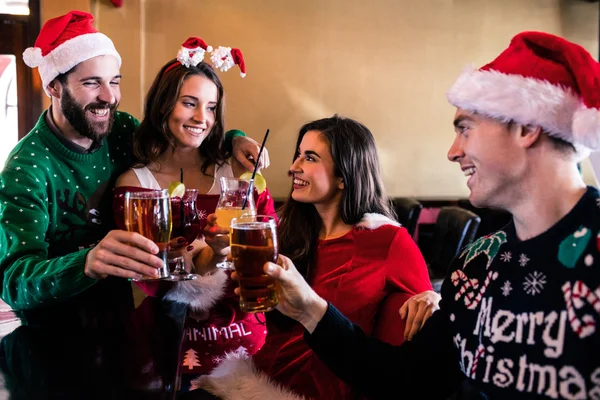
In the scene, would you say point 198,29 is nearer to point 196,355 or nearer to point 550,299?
point 196,355

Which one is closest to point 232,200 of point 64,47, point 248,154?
point 248,154

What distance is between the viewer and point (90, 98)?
2143 millimetres

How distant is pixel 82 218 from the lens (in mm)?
2094

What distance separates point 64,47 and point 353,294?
158 cm

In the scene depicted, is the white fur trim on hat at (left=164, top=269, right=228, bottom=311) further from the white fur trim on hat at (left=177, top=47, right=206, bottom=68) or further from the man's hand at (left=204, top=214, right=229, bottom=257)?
the white fur trim on hat at (left=177, top=47, right=206, bottom=68)

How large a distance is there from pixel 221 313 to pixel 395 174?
12.6 feet

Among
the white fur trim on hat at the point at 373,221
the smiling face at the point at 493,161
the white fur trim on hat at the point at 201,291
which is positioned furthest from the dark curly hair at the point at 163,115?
the smiling face at the point at 493,161

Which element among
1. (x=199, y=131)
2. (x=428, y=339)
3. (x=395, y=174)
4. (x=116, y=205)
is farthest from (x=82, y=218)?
(x=395, y=174)

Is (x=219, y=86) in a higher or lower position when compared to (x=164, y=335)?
higher

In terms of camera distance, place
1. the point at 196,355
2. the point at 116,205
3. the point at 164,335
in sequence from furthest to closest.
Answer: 1. the point at 116,205
2. the point at 196,355
3. the point at 164,335

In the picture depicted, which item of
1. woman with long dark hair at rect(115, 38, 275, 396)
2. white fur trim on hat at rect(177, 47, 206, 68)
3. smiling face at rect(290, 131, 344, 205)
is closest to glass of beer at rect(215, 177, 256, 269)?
woman with long dark hair at rect(115, 38, 275, 396)

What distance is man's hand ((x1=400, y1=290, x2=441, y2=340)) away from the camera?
1395 millimetres

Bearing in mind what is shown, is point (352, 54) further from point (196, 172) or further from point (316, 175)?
point (316, 175)

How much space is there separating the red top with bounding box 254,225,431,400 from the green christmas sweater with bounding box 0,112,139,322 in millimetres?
644
